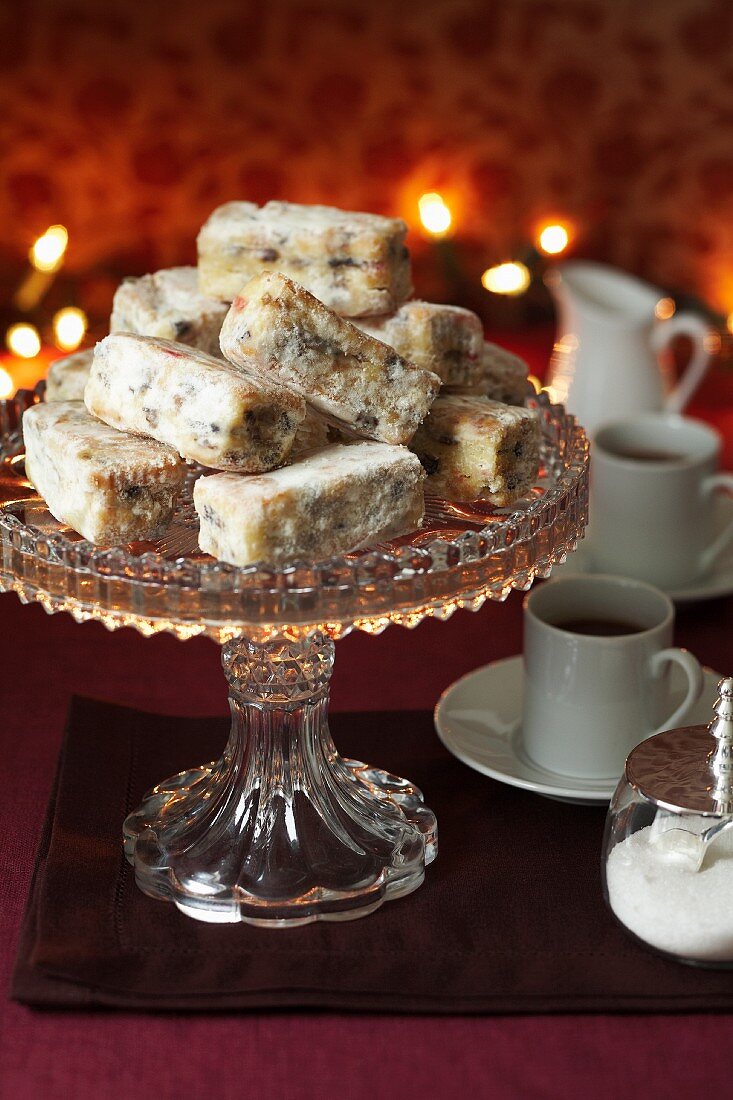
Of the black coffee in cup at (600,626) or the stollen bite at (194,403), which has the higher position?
the stollen bite at (194,403)

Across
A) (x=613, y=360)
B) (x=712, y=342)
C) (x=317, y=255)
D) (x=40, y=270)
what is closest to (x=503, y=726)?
(x=317, y=255)

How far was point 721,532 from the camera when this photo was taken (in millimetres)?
1691

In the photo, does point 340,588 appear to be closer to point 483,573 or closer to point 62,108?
point 483,573

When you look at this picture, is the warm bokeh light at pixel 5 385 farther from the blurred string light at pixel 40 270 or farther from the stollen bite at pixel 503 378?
the stollen bite at pixel 503 378

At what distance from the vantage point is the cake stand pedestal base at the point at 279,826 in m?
1.08

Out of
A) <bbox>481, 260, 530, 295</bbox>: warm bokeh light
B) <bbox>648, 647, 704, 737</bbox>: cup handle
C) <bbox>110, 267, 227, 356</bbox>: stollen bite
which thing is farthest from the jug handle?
<bbox>110, 267, 227, 356</bbox>: stollen bite

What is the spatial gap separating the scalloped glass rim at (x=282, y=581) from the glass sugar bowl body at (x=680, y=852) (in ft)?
0.57

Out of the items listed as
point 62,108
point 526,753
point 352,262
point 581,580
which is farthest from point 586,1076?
point 62,108

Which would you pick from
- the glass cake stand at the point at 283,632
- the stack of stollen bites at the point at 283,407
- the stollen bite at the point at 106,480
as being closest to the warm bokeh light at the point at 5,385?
the glass cake stand at the point at 283,632

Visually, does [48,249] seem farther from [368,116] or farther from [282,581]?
[282,581]

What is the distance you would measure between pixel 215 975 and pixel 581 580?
1.66 ft

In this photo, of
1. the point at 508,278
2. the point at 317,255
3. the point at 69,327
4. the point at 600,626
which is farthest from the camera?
the point at 508,278

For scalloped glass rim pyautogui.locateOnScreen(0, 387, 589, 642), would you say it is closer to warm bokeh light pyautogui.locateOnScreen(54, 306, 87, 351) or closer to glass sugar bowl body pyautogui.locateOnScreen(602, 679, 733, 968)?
glass sugar bowl body pyautogui.locateOnScreen(602, 679, 733, 968)

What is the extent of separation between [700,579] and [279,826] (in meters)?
0.68
